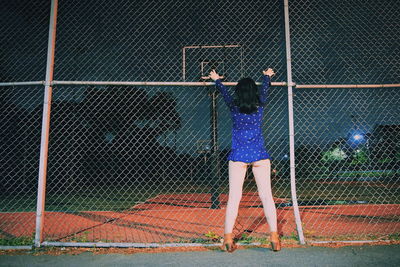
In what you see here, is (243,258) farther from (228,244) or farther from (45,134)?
(45,134)

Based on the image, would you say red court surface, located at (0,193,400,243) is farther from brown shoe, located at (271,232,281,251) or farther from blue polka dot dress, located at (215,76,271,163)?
blue polka dot dress, located at (215,76,271,163)

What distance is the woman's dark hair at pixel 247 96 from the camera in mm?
3000

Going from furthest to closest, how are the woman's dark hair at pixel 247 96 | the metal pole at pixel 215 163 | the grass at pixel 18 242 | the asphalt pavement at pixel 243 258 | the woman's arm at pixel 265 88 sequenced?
the metal pole at pixel 215 163
the grass at pixel 18 242
the woman's arm at pixel 265 88
the woman's dark hair at pixel 247 96
the asphalt pavement at pixel 243 258

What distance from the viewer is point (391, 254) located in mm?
2922

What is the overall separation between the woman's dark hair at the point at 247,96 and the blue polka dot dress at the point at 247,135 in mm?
107

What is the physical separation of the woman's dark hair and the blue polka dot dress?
0.11 metres

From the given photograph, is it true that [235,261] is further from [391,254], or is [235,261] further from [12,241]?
[12,241]

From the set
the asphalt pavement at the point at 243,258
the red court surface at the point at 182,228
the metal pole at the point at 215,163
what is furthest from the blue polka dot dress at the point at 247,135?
the metal pole at the point at 215,163

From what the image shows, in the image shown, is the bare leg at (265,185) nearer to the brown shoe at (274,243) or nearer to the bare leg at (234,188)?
the brown shoe at (274,243)

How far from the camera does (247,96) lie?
299 cm

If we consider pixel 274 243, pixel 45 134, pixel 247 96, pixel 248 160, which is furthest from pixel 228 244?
pixel 45 134

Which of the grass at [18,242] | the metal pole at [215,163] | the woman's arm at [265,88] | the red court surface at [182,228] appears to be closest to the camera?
the woman's arm at [265,88]

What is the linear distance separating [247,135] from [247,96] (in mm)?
492

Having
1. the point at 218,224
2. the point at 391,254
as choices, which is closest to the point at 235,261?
the point at 391,254
